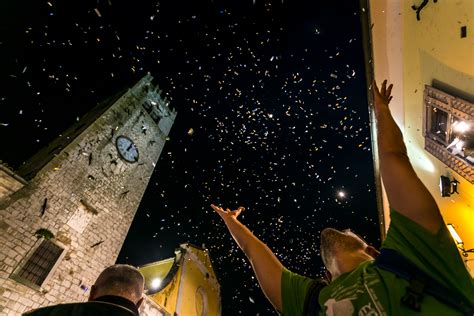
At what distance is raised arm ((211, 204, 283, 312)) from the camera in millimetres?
2162

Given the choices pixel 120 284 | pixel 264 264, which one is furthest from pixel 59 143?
pixel 264 264

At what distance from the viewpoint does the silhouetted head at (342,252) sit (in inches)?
75.1

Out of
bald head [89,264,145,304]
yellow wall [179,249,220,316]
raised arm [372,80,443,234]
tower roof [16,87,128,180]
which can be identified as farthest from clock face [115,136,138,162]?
raised arm [372,80,443,234]

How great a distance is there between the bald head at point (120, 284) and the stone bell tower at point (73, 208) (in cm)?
1026

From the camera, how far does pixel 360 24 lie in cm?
594


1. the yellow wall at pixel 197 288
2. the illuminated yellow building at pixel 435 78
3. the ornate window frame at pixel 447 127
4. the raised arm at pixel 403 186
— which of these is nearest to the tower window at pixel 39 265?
the yellow wall at pixel 197 288

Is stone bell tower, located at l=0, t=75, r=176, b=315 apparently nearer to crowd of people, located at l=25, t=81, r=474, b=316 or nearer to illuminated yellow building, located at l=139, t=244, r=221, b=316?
illuminated yellow building, located at l=139, t=244, r=221, b=316

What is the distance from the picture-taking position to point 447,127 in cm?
621

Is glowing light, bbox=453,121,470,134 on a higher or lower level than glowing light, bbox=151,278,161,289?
higher

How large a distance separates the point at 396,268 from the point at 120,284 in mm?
2521

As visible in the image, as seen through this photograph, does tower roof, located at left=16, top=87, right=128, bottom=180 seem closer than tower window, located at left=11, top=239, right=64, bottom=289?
No

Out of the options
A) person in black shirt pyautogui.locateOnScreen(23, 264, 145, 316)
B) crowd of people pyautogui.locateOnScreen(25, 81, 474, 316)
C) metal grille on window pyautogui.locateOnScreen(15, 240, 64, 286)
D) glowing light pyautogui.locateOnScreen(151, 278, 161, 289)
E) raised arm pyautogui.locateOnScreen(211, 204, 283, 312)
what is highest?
crowd of people pyautogui.locateOnScreen(25, 81, 474, 316)

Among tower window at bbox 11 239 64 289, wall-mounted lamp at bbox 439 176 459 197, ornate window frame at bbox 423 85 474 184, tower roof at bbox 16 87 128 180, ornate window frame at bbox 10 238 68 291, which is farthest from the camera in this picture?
tower roof at bbox 16 87 128 180

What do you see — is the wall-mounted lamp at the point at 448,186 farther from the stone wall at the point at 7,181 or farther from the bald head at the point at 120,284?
the stone wall at the point at 7,181
